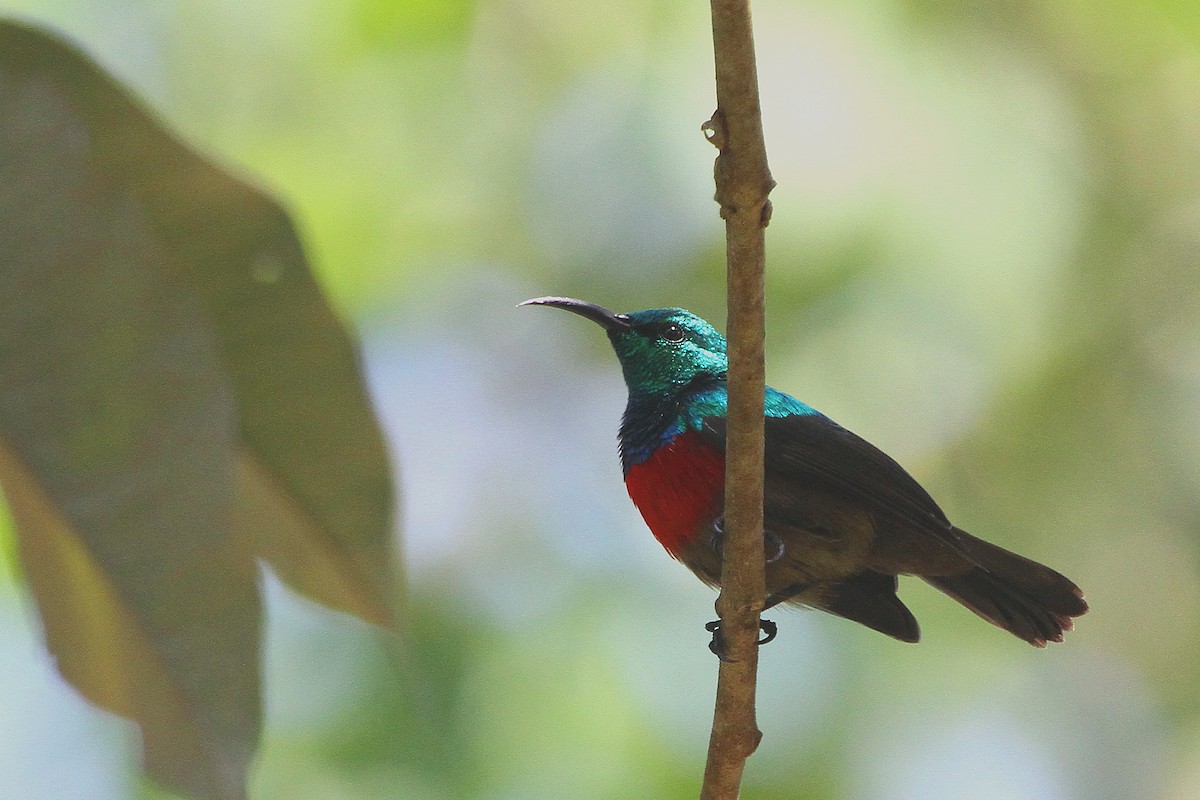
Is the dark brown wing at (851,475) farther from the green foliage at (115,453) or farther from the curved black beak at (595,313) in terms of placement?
the green foliage at (115,453)

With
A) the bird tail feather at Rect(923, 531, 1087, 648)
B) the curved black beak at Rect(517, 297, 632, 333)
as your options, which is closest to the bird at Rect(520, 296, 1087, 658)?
the bird tail feather at Rect(923, 531, 1087, 648)

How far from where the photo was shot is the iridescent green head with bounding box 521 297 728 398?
4.07 metres

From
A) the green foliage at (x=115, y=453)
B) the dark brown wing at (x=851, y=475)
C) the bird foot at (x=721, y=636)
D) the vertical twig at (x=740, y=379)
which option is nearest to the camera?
the vertical twig at (x=740, y=379)

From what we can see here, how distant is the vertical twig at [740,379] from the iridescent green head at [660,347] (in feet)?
4.18

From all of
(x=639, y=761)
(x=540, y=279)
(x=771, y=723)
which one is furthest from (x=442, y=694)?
(x=540, y=279)

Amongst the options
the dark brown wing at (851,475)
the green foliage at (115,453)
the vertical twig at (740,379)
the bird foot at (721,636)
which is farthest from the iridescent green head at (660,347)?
the green foliage at (115,453)

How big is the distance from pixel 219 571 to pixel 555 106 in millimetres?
5837

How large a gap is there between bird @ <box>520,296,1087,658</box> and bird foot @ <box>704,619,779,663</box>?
1 cm

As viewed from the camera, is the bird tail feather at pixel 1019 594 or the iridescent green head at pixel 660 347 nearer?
the bird tail feather at pixel 1019 594

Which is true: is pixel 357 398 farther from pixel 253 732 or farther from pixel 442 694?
pixel 442 694

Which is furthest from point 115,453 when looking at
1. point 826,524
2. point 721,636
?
point 826,524

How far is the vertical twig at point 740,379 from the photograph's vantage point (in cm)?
212

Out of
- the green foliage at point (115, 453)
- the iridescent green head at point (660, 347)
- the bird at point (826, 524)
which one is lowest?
the green foliage at point (115, 453)

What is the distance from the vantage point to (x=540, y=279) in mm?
7457
